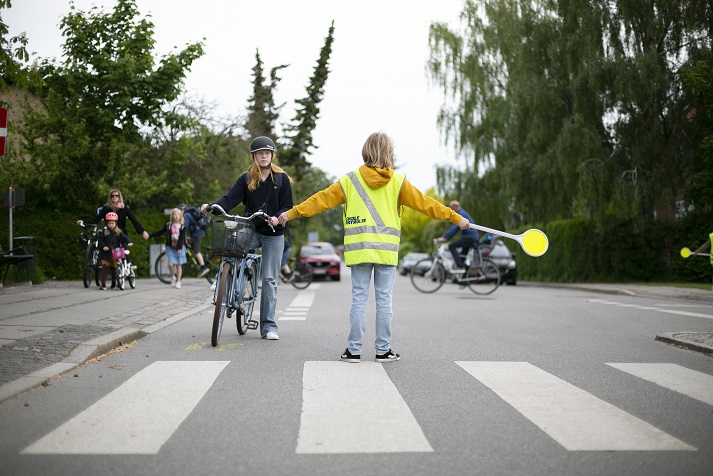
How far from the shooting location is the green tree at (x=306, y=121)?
1964 inches

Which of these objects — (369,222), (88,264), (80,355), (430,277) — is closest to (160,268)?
(88,264)

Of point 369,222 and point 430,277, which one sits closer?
point 369,222

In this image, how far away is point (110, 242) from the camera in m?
15.3

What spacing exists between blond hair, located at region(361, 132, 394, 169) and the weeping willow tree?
20.2 m

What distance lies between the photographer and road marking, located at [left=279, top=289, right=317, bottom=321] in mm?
11719

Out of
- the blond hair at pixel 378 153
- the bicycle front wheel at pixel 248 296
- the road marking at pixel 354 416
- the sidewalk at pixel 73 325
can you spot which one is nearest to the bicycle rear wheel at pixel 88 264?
the sidewalk at pixel 73 325

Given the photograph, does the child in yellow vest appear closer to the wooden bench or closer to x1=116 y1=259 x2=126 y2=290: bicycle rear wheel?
x1=116 y1=259 x2=126 y2=290: bicycle rear wheel

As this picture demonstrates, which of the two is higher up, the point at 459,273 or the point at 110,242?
the point at 110,242

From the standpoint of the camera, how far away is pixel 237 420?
15.8 ft

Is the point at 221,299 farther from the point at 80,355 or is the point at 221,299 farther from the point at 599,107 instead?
the point at 599,107

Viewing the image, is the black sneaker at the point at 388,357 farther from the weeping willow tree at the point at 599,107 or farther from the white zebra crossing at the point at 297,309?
the weeping willow tree at the point at 599,107

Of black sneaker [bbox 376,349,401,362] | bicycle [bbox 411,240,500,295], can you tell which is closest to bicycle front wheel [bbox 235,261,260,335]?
black sneaker [bbox 376,349,401,362]

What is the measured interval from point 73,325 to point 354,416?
5.04 m

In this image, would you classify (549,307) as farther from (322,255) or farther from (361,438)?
(322,255)
